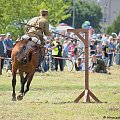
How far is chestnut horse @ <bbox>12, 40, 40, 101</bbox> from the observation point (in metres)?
15.7

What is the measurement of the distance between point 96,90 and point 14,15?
12.9m

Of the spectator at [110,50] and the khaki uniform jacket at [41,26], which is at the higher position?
the khaki uniform jacket at [41,26]

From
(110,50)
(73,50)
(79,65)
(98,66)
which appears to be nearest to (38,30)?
(98,66)

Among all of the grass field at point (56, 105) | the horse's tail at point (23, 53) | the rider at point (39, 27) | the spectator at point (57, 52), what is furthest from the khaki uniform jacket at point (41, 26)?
the spectator at point (57, 52)

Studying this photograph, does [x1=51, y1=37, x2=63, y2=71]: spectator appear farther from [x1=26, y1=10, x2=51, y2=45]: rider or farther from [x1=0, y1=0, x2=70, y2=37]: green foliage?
[x1=26, y1=10, x2=51, y2=45]: rider

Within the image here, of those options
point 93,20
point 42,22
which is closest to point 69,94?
point 42,22

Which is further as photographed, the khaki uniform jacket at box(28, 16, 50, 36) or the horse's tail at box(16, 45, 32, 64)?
the khaki uniform jacket at box(28, 16, 50, 36)

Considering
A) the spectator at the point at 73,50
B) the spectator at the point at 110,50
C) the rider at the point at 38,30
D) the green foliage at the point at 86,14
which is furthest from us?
the green foliage at the point at 86,14

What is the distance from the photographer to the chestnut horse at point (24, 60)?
1570 cm

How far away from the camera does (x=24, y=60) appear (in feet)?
52.1

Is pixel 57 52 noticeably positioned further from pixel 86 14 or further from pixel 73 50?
pixel 86 14

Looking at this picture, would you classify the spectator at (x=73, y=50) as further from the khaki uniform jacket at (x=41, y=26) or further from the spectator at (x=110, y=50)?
the khaki uniform jacket at (x=41, y=26)

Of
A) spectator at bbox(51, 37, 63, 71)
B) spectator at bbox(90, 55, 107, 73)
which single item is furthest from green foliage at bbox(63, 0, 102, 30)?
spectator at bbox(90, 55, 107, 73)

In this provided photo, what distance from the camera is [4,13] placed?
3097 cm
